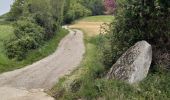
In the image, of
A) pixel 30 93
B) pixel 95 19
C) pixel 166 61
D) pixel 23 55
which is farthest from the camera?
pixel 95 19

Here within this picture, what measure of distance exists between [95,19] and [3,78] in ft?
206

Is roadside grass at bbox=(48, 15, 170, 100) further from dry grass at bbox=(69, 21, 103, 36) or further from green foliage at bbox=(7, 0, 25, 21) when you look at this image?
green foliage at bbox=(7, 0, 25, 21)

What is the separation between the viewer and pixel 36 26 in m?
36.8

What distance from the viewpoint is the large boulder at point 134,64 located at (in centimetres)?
1133

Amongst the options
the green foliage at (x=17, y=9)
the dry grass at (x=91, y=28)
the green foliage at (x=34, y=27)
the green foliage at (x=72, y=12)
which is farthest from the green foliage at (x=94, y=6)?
the green foliage at (x=34, y=27)

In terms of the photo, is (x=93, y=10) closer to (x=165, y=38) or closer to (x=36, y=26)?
(x=36, y=26)

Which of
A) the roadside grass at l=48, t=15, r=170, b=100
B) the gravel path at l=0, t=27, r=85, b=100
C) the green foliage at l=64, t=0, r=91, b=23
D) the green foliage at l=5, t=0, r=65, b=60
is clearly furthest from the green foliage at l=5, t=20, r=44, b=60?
the green foliage at l=64, t=0, r=91, b=23

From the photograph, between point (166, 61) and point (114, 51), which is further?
point (114, 51)

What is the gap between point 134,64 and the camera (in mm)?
11477

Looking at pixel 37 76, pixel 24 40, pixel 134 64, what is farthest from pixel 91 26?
pixel 134 64

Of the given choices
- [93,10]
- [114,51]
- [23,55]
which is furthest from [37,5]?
[93,10]

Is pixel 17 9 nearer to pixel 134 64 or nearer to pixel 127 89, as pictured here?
pixel 134 64

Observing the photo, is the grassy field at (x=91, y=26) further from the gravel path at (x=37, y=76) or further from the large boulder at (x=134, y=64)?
the large boulder at (x=134, y=64)

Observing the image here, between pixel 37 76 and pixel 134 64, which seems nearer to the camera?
pixel 134 64
